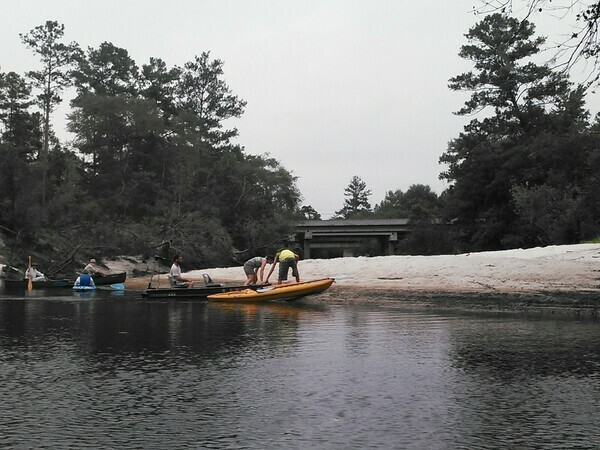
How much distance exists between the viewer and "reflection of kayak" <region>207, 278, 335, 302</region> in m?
23.8

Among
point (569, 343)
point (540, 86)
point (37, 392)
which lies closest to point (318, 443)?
point (37, 392)

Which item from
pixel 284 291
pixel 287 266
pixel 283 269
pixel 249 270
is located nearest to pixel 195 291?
pixel 249 270

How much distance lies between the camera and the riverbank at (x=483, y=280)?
908 inches

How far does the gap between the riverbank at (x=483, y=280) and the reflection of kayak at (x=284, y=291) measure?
217 centimetres

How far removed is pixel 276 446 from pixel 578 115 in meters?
69.7

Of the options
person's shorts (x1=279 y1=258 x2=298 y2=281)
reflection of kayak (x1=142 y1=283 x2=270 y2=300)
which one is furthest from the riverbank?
reflection of kayak (x1=142 y1=283 x2=270 y2=300)

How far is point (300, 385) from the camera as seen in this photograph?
9383mm

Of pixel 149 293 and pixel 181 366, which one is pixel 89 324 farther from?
pixel 149 293

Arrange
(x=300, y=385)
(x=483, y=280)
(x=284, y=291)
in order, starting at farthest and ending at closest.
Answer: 1. (x=483, y=280)
2. (x=284, y=291)
3. (x=300, y=385)

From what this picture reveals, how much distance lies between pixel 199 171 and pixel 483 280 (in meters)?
49.4

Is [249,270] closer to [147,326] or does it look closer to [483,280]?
[483,280]

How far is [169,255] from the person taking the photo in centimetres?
5631

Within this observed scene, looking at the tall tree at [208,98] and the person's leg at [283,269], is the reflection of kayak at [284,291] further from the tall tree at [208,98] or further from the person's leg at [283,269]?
the tall tree at [208,98]

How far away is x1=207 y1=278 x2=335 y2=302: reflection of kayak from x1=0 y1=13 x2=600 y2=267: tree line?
2495 centimetres
